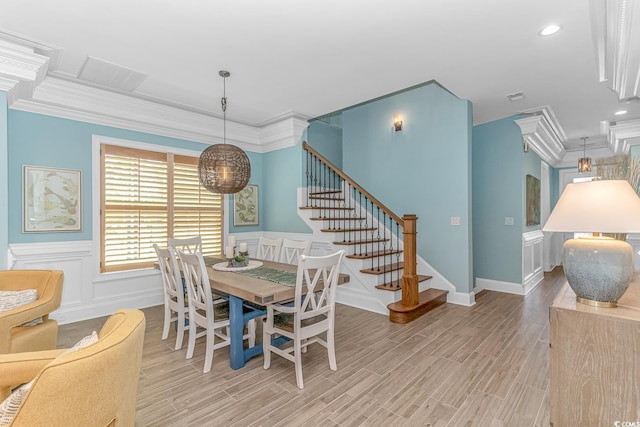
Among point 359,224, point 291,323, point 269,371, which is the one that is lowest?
point 269,371

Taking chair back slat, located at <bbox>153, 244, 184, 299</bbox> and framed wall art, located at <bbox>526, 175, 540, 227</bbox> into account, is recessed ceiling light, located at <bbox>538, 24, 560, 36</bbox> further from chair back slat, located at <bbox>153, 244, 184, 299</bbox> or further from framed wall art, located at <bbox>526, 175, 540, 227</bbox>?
chair back slat, located at <bbox>153, 244, 184, 299</bbox>

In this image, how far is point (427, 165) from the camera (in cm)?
469

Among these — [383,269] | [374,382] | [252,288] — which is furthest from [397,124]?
[374,382]

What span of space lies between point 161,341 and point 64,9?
9.76ft

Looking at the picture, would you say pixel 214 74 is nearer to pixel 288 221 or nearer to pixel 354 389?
pixel 288 221

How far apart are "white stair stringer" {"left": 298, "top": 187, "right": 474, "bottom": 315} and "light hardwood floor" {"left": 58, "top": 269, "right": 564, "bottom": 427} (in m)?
0.51

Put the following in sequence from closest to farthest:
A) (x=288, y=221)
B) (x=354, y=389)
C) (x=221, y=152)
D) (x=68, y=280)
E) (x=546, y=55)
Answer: (x=354, y=389)
(x=546, y=55)
(x=221, y=152)
(x=68, y=280)
(x=288, y=221)

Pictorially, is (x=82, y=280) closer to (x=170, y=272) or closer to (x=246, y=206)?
(x=170, y=272)

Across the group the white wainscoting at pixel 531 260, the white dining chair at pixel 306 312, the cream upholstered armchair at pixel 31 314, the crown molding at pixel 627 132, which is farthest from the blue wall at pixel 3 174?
the crown molding at pixel 627 132

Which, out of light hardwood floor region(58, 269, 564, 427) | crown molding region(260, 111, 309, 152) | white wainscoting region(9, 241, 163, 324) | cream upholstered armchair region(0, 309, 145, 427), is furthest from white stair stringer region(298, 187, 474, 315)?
cream upholstered armchair region(0, 309, 145, 427)

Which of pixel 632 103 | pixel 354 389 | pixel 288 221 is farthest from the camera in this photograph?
pixel 288 221

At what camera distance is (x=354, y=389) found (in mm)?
2311

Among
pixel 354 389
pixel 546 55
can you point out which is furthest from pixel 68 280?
pixel 546 55

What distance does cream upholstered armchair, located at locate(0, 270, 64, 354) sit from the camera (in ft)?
7.18
